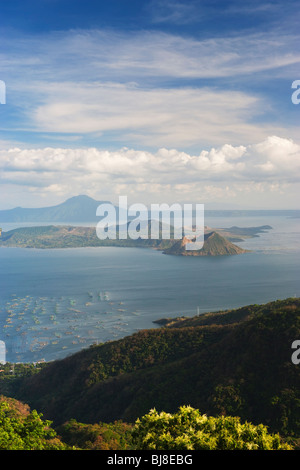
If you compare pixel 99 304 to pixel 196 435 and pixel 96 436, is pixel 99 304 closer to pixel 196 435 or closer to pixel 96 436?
pixel 96 436

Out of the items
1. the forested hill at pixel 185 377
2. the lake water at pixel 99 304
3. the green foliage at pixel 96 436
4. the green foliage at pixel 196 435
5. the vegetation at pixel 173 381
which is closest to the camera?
the green foliage at pixel 196 435

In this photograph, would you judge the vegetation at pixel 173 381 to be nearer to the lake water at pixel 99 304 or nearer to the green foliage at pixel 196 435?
the green foliage at pixel 196 435

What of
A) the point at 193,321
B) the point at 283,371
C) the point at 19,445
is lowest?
the point at 193,321

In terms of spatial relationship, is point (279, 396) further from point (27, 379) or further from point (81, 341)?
point (81, 341)

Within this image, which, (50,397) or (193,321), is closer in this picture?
(50,397)

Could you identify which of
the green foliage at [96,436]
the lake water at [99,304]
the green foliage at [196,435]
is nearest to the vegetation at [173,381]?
the green foliage at [96,436]

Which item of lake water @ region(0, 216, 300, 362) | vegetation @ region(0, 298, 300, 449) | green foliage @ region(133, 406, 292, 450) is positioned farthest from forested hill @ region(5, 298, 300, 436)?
lake water @ region(0, 216, 300, 362)
